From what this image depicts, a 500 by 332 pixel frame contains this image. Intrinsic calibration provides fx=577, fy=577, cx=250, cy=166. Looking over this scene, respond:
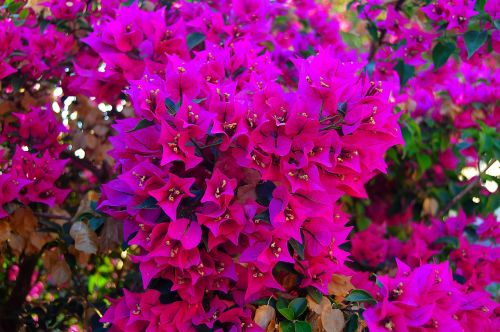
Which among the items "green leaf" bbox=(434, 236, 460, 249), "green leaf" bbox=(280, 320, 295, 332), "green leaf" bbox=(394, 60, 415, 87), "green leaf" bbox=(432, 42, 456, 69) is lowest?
"green leaf" bbox=(434, 236, 460, 249)

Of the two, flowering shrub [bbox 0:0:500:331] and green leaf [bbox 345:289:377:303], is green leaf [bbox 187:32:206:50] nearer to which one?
flowering shrub [bbox 0:0:500:331]

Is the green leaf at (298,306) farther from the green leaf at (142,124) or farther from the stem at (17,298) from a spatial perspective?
the stem at (17,298)

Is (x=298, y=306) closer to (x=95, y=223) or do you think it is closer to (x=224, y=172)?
(x=224, y=172)

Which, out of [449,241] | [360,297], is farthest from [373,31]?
[360,297]

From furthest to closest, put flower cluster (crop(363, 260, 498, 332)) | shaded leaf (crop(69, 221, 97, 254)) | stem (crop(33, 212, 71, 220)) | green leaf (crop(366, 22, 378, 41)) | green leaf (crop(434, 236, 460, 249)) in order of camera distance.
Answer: green leaf (crop(366, 22, 378, 41)), green leaf (crop(434, 236, 460, 249)), stem (crop(33, 212, 71, 220)), shaded leaf (crop(69, 221, 97, 254)), flower cluster (crop(363, 260, 498, 332))

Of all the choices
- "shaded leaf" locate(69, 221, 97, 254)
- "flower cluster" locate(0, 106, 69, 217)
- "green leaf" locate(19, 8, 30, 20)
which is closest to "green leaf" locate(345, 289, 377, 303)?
"shaded leaf" locate(69, 221, 97, 254)

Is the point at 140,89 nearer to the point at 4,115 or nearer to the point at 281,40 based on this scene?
the point at 4,115

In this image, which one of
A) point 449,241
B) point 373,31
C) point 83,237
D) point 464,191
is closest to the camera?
point 83,237
